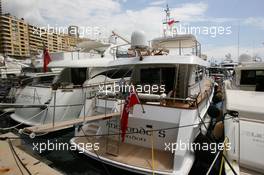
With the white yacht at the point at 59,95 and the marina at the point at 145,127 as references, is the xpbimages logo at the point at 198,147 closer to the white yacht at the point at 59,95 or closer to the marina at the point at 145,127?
the marina at the point at 145,127

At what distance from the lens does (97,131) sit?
525 cm

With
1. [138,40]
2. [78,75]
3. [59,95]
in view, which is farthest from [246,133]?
[78,75]

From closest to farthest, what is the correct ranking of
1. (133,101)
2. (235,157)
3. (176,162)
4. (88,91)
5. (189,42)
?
1. (235,157)
2. (176,162)
3. (133,101)
4. (88,91)
5. (189,42)

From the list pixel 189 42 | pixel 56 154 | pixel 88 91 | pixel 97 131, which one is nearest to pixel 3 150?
pixel 56 154

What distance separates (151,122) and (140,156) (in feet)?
2.68

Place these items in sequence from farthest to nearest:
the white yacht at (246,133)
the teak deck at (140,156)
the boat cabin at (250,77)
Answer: the boat cabin at (250,77)
the teak deck at (140,156)
the white yacht at (246,133)

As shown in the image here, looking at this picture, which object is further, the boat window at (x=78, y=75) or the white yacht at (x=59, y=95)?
the boat window at (x=78, y=75)

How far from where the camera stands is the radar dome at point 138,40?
17.6ft

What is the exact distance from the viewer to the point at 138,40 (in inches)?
212

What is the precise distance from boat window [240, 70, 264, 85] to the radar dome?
431cm

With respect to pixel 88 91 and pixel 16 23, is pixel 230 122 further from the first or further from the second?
pixel 16 23

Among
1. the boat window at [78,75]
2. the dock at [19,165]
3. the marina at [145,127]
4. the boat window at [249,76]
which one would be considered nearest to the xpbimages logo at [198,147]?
the marina at [145,127]

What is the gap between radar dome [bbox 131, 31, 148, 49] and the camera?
5355 mm

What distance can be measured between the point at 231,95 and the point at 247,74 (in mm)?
2806
